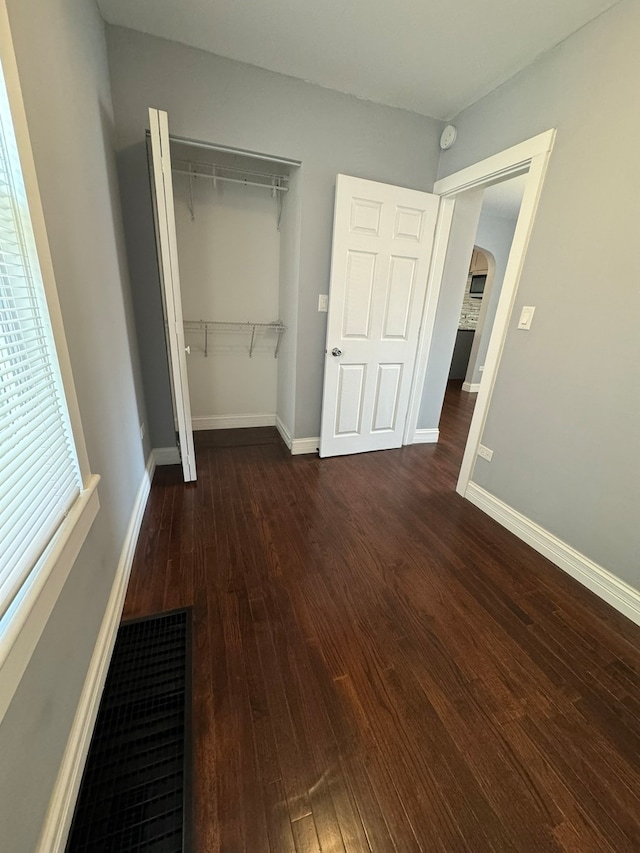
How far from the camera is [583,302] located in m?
1.70

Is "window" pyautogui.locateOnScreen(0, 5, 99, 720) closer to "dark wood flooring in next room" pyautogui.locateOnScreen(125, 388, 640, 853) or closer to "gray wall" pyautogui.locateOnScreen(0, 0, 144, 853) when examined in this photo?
"gray wall" pyautogui.locateOnScreen(0, 0, 144, 853)

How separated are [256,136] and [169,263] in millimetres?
1051

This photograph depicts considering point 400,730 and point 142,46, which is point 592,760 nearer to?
point 400,730

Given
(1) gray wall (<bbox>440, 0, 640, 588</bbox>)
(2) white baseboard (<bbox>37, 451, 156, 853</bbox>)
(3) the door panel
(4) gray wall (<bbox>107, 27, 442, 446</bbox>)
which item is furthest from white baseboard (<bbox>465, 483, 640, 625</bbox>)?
(2) white baseboard (<bbox>37, 451, 156, 853</bbox>)

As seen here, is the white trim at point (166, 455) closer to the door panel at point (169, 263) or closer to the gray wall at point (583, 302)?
the door panel at point (169, 263)

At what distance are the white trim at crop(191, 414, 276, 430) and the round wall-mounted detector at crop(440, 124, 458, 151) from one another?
2.64 metres

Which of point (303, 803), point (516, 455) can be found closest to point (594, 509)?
point (516, 455)

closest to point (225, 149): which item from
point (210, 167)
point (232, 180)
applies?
point (232, 180)

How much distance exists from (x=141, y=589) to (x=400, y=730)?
120cm

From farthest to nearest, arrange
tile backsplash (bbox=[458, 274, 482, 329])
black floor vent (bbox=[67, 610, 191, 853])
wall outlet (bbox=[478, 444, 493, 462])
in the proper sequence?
tile backsplash (bbox=[458, 274, 482, 329]) < wall outlet (bbox=[478, 444, 493, 462]) < black floor vent (bbox=[67, 610, 191, 853])

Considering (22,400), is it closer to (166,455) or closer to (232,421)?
(166,455)

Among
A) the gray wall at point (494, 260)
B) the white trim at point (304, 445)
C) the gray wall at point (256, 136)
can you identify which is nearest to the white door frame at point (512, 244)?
the gray wall at point (256, 136)

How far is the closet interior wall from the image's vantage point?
2.69 meters

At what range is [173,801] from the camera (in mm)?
910
